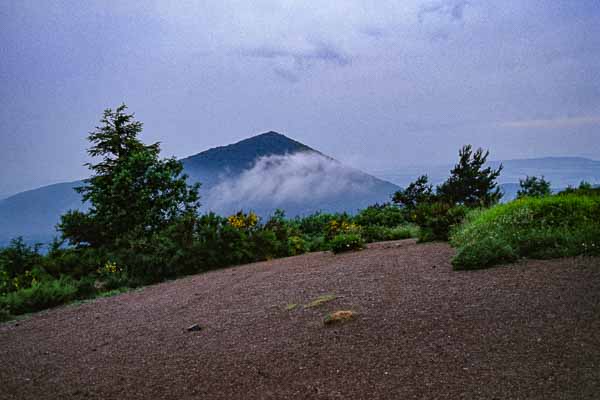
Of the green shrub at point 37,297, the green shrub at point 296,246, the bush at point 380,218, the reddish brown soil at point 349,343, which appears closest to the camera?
the reddish brown soil at point 349,343

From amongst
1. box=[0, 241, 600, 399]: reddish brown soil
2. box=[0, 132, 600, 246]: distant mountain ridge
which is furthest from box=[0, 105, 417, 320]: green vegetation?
box=[0, 132, 600, 246]: distant mountain ridge

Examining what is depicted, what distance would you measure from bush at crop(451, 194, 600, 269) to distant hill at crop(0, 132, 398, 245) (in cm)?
4706

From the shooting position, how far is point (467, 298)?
4.35 m

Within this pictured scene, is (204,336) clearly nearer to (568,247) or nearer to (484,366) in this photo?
(484,366)

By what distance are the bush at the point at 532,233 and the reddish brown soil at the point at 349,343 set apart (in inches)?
12.8

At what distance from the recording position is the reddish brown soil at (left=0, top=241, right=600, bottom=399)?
2840 mm

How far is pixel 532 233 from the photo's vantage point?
6.40 m

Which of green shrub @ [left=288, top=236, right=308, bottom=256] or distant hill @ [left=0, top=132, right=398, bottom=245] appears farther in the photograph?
distant hill @ [left=0, top=132, right=398, bottom=245]

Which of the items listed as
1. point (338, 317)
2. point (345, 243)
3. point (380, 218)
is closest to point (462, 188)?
point (380, 218)

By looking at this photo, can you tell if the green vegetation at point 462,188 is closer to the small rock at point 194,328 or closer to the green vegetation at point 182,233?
the green vegetation at point 182,233

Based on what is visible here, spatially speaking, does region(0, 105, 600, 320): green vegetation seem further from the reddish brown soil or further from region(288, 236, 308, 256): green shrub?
the reddish brown soil

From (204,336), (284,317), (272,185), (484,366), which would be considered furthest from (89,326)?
(272,185)

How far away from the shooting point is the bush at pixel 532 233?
19.0 ft

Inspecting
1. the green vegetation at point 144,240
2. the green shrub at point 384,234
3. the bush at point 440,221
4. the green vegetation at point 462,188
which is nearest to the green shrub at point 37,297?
the green vegetation at point 144,240
